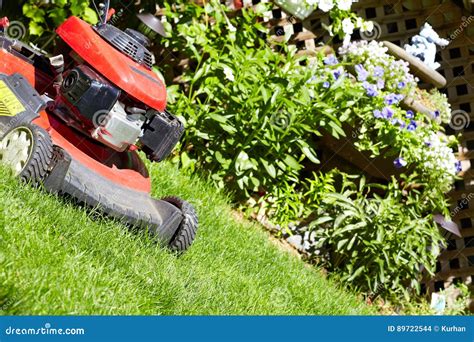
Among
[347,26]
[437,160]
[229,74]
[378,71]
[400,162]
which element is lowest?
[229,74]

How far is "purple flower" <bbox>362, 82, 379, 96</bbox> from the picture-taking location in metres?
6.01

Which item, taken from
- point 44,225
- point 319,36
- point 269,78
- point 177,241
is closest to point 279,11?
point 319,36

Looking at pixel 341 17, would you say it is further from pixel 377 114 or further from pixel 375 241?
pixel 375 241

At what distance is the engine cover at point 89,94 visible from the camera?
3.72 meters

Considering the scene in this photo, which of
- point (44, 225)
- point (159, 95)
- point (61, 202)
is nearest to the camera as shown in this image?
point (44, 225)

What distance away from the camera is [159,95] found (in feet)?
12.9

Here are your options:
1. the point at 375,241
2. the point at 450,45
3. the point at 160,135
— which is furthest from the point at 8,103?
the point at 450,45

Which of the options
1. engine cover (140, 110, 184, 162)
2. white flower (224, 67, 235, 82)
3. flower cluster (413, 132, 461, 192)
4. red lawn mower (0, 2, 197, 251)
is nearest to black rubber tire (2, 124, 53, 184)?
red lawn mower (0, 2, 197, 251)

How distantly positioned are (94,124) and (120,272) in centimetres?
73

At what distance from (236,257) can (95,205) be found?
3.38 ft

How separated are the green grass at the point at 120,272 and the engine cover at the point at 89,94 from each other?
0.37 metres

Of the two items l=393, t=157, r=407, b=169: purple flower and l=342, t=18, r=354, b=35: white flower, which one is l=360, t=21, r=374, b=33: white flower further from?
l=393, t=157, r=407, b=169: purple flower

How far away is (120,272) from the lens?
3330mm

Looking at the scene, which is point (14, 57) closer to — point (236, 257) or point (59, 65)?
point (59, 65)
